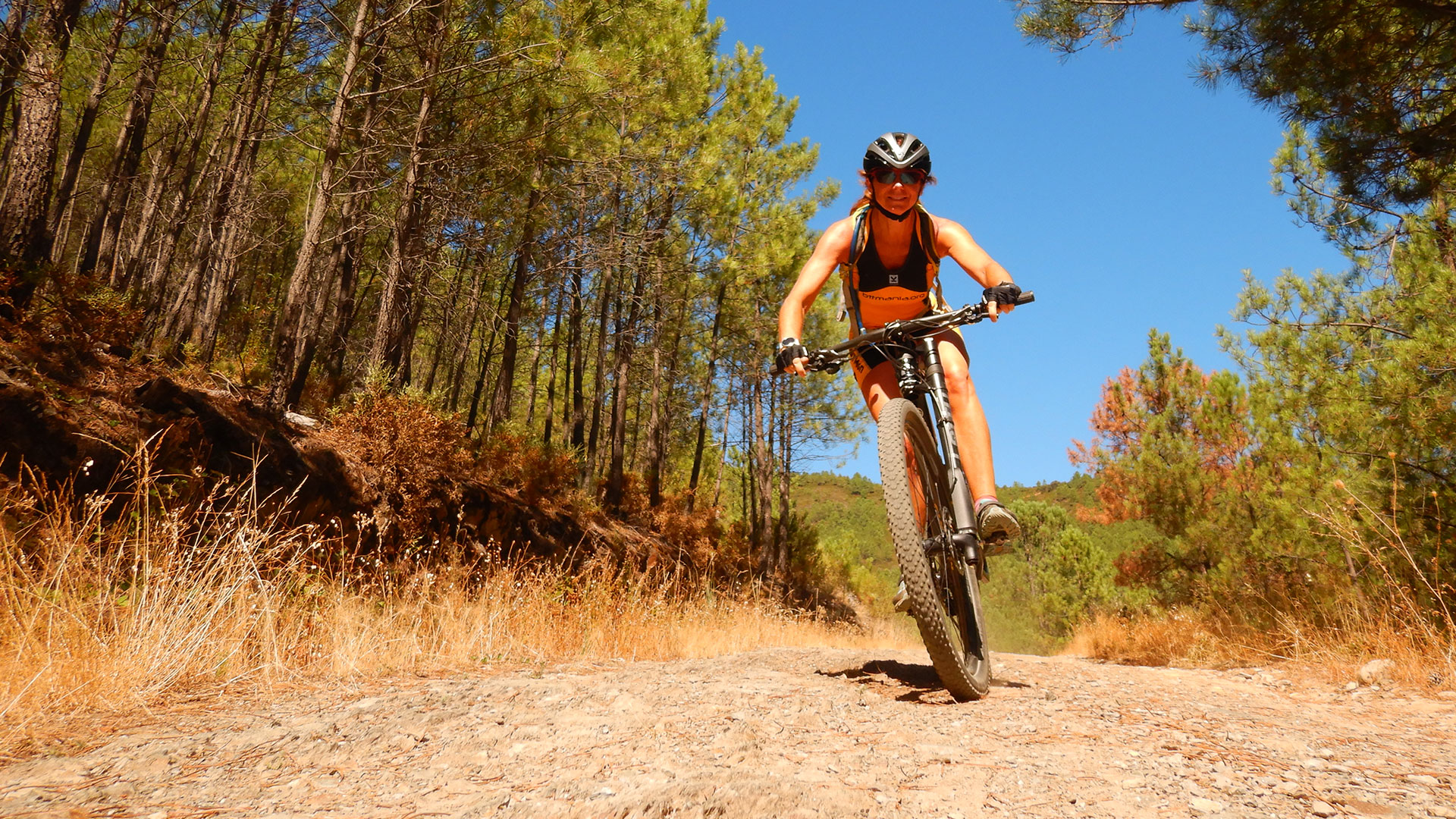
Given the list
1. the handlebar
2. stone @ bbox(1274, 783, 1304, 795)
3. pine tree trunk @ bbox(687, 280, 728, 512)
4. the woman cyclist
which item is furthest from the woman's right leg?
pine tree trunk @ bbox(687, 280, 728, 512)

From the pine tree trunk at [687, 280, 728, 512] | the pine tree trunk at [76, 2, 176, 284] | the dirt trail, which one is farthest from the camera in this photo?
the pine tree trunk at [687, 280, 728, 512]

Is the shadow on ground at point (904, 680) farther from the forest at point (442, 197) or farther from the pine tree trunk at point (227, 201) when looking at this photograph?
the pine tree trunk at point (227, 201)

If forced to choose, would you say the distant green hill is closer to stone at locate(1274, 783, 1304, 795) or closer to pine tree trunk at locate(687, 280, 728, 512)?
pine tree trunk at locate(687, 280, 728, 512)

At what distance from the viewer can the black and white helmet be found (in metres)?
3.64

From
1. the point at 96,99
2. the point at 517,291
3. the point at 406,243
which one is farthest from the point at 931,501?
the point at 96,99

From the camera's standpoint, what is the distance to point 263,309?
66.5ft

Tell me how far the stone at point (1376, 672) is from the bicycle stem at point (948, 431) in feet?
9.16

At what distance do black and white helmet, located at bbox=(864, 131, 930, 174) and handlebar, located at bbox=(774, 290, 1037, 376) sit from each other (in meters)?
0.77

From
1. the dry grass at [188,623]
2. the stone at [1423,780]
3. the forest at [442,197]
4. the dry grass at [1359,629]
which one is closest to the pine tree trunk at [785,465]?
the forest at [442,197]

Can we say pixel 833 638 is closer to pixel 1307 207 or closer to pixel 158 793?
pixel 1307 207

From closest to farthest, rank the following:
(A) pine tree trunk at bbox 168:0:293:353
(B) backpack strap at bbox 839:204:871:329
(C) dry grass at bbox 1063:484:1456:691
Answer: (B) backpack strap at bbox 839:204:871:329 → (C) dry grass at bbox 1063:484:1456:691 → (A) pine tree trunk at bbox 168:0:293:353

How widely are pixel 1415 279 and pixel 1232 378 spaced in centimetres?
630

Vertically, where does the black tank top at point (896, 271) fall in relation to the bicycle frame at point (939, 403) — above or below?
above

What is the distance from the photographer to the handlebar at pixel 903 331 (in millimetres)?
3482
